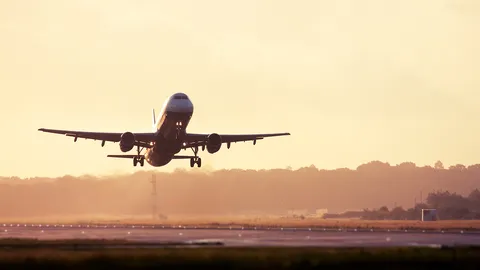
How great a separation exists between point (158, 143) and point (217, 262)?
45.4 m

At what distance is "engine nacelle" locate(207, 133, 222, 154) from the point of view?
9688cm

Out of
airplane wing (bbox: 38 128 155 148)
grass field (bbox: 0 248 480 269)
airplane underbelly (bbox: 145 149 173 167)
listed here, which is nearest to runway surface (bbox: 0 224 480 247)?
airplane underbelly (bbox: 145 149 173 167)

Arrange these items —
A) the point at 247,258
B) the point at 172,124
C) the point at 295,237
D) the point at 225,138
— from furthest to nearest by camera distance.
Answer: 1. the point at 225,138
2. the point at 172,124
3. the point at 295,237
4. the point at 247,258

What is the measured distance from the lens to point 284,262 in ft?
163

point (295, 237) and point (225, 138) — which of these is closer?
point (295, 237)

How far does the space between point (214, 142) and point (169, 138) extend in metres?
5.85

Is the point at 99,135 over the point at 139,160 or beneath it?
over

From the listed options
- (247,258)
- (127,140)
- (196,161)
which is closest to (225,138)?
(196,161)

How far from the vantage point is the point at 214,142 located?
96938mm

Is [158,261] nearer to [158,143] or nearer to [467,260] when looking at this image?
[467,260]

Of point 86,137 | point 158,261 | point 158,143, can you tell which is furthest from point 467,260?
point 86,137

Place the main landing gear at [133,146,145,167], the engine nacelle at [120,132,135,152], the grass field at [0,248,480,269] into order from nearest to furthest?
the grass field at [0,248,480,269] < the engine nacelle at [120,132,135,152] < the main landing gear at [133,146,145,167]

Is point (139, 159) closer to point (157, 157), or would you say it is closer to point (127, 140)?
point (157, 157)

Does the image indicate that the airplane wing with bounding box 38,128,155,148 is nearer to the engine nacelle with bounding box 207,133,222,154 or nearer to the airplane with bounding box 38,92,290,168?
the airplane with bounding box 38,92,290,168
